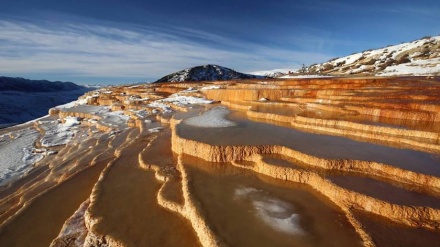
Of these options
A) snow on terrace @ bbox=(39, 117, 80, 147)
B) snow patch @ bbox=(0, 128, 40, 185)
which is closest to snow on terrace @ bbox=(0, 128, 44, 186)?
snow patch @ bbox=(0, 128, 40, 185)

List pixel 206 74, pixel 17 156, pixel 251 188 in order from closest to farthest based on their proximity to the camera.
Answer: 1. pixel 251 188
2. pixel 17 156
3. pixel 206 74

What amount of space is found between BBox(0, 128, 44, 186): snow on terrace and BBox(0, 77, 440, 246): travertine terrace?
1.17 meters

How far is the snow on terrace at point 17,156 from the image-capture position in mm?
13133

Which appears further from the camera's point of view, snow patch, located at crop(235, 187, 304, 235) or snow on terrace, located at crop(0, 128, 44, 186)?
snow on terrace, located at crop(0, 128, 44, 186)

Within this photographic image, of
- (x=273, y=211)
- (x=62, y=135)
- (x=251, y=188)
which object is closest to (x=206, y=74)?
(x=62, y=135)

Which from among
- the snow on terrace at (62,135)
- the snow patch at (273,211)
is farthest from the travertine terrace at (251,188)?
the snow on terrace at (62,135)

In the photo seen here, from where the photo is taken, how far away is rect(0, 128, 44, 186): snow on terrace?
43.1 feet

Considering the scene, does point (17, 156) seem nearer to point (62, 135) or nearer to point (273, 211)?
point (62, 135)

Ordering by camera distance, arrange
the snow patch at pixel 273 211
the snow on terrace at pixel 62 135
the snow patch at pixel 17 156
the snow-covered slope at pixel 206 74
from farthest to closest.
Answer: the snow-covered slope at pixel 206 74 < the snow on terrace at pixel 62 135 < the snow patch at pixel 17 156 < the snow patch at pixel 273 211

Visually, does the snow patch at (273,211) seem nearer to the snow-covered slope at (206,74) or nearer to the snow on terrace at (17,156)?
the snow on terrace at (17,156)

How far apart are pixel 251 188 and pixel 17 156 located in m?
15.9

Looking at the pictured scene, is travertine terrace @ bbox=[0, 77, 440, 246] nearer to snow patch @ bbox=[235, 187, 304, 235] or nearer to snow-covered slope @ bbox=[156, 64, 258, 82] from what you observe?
snow patch @ bbox=[235, 187, 304, 235]

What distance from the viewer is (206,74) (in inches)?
3388

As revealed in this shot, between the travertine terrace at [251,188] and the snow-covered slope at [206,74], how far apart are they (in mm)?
68711
